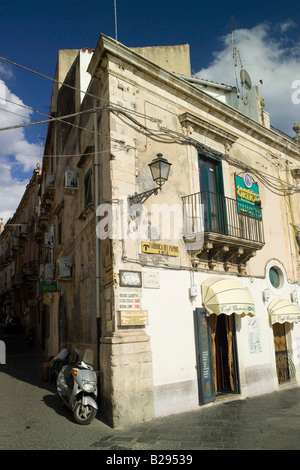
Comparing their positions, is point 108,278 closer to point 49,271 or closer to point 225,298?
point 225,298

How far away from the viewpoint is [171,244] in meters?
8.15

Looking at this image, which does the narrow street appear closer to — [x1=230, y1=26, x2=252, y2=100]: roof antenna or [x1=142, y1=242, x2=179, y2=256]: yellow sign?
[x1=142, y1=242, x2=179, y2=256]: yellow sign

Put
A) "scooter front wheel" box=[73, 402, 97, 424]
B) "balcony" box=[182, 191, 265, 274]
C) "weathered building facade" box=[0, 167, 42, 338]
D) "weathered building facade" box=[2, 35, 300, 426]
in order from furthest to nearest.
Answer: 1. "weathered building facade" box=[0, 167, 42, 338]
2. "balcony" box=[182, 191, 265, 274]
3. "weathered building facade" box=[2, 35, 300, 426]
4. "scooter front wheel" box=[73, 402, 97, 424]

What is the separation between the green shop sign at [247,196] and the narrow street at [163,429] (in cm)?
503

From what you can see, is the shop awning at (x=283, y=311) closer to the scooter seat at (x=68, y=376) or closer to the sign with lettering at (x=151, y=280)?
the sign with lettering at (x=151, y=280)

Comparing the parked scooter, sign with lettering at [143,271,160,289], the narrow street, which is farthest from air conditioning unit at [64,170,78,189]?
the narrow street

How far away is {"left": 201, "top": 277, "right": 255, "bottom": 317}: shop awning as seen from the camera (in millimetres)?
8062

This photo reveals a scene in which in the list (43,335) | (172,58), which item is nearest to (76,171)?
(172,58)

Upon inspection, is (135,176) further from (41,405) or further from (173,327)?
(41,405)

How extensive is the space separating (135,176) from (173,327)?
3.39m

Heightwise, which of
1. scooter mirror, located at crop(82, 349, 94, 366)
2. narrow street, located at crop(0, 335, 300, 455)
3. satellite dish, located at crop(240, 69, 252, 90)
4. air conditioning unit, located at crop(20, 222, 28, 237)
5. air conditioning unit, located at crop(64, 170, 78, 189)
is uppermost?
satellite dish, located at crop(240, 69, 252, 90)

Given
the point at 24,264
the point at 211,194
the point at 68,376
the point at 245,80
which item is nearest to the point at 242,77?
the point at 245,80

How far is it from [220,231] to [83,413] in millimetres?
5222

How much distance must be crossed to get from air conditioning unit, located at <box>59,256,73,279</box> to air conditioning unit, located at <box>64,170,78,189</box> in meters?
2.22
